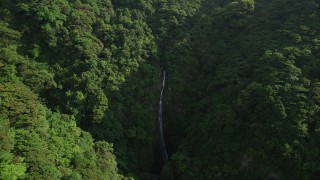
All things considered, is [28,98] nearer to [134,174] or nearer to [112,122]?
[112,122]

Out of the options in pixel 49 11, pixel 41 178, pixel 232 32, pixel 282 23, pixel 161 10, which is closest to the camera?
pixel 41 178

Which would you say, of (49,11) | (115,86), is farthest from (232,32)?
(49,11)

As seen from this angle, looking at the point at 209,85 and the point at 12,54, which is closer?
the point at 12,54

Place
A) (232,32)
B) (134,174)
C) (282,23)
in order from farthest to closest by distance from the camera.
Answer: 1. (232,32)
2. (282,23)
3. (134,174)

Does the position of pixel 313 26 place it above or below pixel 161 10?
above

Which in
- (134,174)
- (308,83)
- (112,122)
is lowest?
(134,174)

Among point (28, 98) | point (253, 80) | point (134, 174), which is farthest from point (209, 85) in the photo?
point (28, 98)
